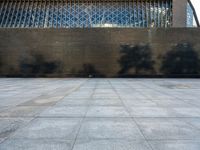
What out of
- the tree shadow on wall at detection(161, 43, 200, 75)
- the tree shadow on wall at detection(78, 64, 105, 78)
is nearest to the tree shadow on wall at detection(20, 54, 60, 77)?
the tree shadow on wall at detection(78, 64, 105, 78)

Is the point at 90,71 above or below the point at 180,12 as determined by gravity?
below

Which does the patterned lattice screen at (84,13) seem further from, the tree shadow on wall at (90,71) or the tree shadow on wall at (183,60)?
the tree shadow on wall at (90,71)

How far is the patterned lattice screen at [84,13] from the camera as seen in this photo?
1588 inches

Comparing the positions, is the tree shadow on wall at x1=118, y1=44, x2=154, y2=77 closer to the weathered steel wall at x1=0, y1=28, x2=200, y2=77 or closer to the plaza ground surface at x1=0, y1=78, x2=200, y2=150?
the weathered steel wall at x1=0, y1=28, x2=200, y2=77

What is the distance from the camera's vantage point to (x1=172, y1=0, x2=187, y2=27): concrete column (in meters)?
40.0

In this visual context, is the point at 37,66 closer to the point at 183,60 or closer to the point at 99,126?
the point at 183,60

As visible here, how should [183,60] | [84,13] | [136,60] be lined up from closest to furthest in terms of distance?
[183,60], [136,60], [84,13]

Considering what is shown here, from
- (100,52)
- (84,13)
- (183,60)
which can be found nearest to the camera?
(183,60)

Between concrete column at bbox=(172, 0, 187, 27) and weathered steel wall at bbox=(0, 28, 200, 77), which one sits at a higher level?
concrete column at bbox=(172, 0, 187, 27)

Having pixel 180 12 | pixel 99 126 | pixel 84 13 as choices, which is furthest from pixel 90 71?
pixel 180 12

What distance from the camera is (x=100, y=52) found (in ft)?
83.0

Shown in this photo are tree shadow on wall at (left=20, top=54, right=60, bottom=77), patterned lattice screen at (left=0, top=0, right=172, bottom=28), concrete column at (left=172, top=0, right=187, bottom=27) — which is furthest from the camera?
patterned lattice screen at (left=0, top=0, right=172, bottom=28)

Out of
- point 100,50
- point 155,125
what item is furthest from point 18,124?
point 100,50

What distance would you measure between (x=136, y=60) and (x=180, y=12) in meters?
19.5
